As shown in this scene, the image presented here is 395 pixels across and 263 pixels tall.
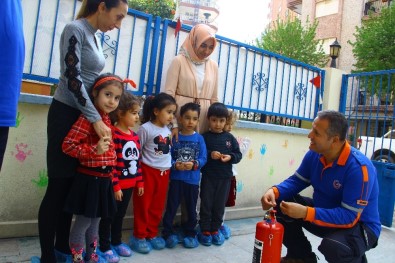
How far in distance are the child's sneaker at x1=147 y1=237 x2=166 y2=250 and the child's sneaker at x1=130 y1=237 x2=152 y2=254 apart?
54 millimetres

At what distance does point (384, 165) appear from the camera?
4.79 meters

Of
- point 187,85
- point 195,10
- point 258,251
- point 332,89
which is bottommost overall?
point 258,251

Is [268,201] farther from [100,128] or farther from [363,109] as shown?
[363,109]

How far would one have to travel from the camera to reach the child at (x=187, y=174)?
3076 millimetres

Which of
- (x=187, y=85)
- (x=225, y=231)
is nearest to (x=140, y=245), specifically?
(x=225, y=231)

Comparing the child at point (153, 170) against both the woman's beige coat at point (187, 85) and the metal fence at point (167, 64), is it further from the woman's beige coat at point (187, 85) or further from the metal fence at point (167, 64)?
the metal fence at point (167, 64)

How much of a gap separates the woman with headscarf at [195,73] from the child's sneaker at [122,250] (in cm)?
105

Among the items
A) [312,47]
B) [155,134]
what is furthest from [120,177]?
[312,47]

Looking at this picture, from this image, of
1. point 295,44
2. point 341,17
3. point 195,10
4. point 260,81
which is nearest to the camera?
point 260,81

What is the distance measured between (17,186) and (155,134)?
118 cm

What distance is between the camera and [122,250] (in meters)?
2.73

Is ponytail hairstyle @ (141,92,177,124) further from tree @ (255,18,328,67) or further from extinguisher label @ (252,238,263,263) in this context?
tree @ (255,18,328,67)

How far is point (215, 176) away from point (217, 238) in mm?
577

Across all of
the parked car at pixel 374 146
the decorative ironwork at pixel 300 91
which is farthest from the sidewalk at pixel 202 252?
the decorative ironwork at pixel 300 91
